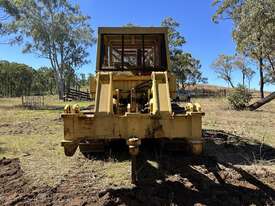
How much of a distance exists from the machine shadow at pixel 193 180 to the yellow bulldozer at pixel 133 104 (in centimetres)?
48

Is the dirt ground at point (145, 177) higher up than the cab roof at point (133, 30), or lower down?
lower down

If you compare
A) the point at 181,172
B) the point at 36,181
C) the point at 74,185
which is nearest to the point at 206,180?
the point at 181,172

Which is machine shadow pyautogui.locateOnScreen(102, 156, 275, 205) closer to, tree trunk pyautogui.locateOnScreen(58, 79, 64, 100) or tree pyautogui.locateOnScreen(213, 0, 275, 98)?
tree pyautogui.locateOnScreen(213, 0, 275, 98)

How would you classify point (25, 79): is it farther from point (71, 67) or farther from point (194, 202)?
point (194, 202)

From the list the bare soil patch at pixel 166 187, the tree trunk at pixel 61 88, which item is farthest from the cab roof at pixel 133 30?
the tree trunk at pixel 61 88

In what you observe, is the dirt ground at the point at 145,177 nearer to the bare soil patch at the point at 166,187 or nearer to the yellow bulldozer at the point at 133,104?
the bare soil patch at the point at 166,187

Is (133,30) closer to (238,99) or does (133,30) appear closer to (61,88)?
(238,99)

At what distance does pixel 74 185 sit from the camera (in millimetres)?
5316

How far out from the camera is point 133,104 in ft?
21.8

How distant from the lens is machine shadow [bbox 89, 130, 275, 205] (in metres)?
4.70

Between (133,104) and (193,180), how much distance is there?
6.31 feet

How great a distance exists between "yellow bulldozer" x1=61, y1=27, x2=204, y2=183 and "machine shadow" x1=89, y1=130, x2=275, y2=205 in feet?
1.58

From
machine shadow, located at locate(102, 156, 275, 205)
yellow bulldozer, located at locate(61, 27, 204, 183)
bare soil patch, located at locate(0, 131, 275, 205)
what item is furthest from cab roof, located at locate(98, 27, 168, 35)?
machine shadow, located at locate(102, 156, 275, 205)

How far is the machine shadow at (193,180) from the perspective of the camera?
15.4ft
